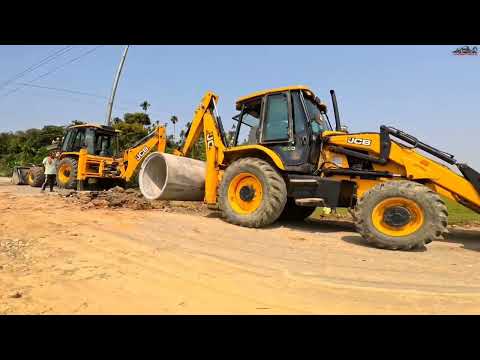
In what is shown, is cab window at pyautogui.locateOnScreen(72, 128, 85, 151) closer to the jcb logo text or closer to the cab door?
the cab door

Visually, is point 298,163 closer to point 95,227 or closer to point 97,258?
point 95,227

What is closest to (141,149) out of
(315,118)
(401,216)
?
(315,118)

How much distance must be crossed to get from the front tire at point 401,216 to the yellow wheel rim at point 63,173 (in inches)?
463

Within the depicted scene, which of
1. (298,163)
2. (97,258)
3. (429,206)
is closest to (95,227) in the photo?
(97,258)

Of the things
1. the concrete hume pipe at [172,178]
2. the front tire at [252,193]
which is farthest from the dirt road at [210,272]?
the concrete hume pipe at [172,178]

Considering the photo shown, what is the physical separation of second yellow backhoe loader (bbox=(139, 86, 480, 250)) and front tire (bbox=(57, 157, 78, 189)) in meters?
6.38

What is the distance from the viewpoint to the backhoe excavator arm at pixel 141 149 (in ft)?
38.1

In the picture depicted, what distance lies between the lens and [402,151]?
6.09 meters

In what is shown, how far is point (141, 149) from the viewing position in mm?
12148

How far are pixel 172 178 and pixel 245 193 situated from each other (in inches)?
76.2

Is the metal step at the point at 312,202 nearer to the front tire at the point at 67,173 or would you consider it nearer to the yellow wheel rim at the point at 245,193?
the yellow wheel rim at the point at 245,193

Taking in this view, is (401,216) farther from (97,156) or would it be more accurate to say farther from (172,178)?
(97,156)

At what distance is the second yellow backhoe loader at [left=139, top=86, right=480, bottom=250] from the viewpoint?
210 inches

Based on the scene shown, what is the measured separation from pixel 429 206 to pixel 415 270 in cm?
149
